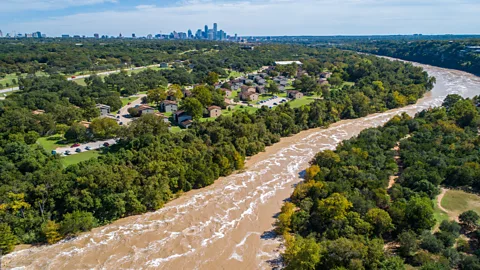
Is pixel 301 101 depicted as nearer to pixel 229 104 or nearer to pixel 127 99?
pixel 229 104

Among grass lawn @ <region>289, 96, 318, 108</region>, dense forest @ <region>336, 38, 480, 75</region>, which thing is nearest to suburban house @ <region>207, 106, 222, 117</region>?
grass lawn @ <region>289, 96, 318, 108</region>

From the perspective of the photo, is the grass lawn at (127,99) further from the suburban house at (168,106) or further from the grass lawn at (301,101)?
the grass lawn at (301,101)

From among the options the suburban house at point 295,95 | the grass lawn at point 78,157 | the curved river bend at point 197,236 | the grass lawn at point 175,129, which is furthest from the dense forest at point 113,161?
the suburban house at point 295,95

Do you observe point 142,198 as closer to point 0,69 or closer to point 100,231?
point 100,231

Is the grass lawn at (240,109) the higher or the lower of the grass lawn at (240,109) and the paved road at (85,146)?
the higher

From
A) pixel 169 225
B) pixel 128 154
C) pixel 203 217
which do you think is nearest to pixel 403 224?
pixel 203 217

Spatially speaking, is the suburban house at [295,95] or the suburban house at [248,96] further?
the suburban house at [295,95]

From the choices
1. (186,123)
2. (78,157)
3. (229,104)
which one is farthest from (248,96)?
(78,157)
